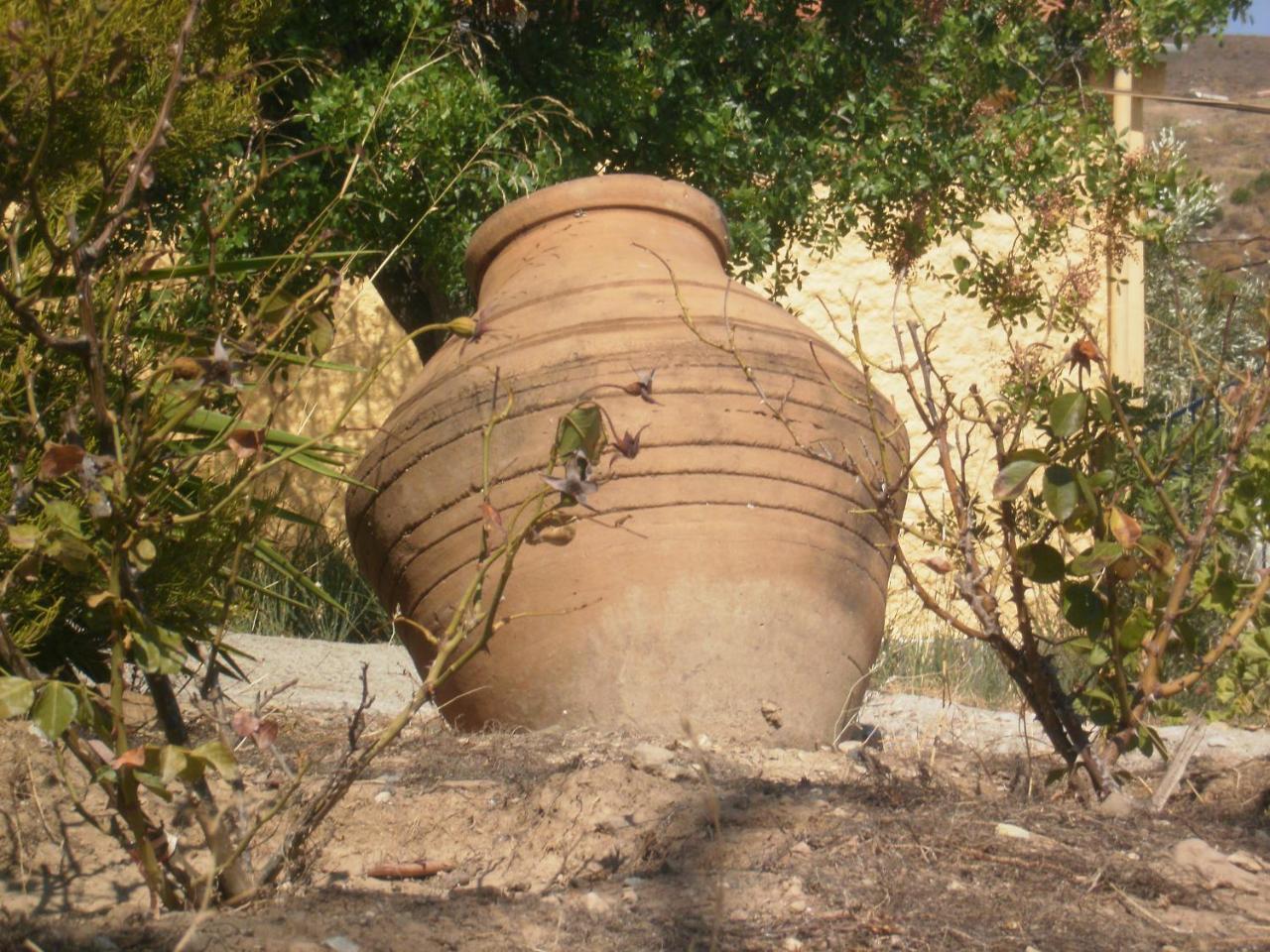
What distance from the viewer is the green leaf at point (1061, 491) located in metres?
2.10

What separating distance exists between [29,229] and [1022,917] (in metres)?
A: 1.95

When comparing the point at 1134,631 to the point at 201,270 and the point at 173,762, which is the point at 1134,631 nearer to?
the point at 173,762

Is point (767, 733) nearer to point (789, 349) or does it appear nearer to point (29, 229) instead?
point (789, 349)

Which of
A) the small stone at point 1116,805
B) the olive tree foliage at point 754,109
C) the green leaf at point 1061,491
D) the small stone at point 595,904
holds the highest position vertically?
the olive tree foliage at point 754,109

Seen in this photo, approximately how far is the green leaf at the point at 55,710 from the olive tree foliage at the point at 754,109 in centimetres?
292

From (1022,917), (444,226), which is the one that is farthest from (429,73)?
(1022,917)

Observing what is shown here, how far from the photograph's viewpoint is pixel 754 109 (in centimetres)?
498

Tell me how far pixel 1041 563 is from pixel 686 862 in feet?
2.36

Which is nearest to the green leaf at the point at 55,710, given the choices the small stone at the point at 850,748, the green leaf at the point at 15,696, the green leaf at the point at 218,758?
the green leaf at the point at 15,696

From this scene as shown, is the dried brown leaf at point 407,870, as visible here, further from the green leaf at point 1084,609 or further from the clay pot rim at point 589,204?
the clay pot rim at point 589,204

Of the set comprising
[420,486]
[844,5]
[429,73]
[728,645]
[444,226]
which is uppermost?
[844,5]

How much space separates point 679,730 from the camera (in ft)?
9.01

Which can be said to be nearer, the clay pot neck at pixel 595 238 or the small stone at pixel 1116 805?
the small stone at pixel 1116 805

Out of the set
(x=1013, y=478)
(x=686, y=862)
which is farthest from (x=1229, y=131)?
(x=686, y=862)
